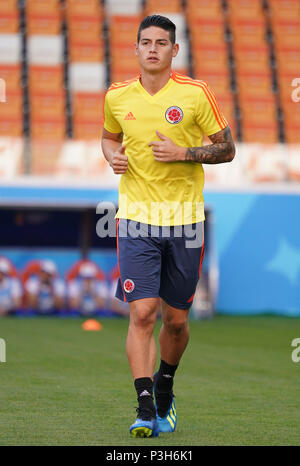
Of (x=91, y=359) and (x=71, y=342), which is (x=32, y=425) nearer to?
(x=91, y=359)

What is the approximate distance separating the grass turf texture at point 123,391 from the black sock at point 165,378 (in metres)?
0.23

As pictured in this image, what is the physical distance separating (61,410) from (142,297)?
1165 millimetres

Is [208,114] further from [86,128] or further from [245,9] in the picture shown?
[245,9]

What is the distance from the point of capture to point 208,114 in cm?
534

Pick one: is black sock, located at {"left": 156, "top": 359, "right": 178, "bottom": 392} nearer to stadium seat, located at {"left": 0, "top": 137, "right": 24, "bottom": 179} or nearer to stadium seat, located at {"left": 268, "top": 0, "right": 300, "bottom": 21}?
stadium seat, located at {"left": 0, "top": 137, "right": 24, "bottom": 179}

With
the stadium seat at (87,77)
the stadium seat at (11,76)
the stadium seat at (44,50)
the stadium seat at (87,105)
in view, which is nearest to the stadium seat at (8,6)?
the stadium seat at (44,50)

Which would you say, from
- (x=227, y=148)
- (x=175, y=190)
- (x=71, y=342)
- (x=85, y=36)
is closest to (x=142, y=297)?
(x=175, y=190)

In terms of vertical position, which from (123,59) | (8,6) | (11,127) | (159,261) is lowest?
A: (159,261)

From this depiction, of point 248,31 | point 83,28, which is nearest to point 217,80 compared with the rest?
point 248,31

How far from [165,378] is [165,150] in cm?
133

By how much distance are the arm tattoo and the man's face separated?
0.49m

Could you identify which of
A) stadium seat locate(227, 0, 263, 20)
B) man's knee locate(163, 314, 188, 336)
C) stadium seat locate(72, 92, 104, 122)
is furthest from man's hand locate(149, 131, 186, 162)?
stadium seat locate(227, 0, 263, 20)

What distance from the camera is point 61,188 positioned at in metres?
16.8
